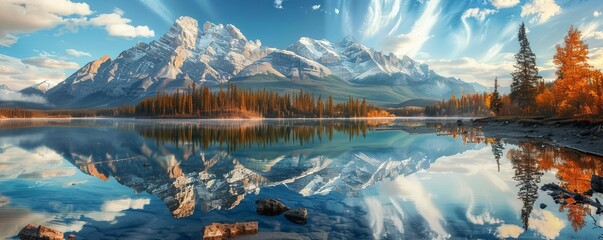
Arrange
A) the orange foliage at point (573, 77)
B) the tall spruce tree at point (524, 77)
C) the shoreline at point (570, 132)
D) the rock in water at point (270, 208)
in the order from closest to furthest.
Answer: the rock in water at point (270, 208), the shoreline at point (570, 132), the orange foliage at point (573, 77), the tall spruce tree at point (524, 77)

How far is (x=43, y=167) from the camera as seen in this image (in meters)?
32.1

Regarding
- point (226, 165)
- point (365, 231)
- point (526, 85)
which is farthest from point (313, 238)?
point (526, 85)

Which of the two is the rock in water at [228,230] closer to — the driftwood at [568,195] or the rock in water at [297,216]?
the rock in water at [297,216]

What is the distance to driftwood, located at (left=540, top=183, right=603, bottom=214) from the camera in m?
16.6

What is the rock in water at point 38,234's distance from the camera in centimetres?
1344

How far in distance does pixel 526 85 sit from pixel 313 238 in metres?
109

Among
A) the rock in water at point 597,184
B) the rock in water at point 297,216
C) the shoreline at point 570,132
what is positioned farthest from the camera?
the shoreline at point 570,132

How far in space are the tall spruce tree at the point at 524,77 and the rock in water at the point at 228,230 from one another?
4234 inches

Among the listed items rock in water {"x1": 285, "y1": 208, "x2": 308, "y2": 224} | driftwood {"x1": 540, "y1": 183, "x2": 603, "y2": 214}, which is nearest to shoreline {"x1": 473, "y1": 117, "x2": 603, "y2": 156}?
driftwood {"x1": 540, "y1": 183, "x2": 603, "y2": 214}

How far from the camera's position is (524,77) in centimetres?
10475

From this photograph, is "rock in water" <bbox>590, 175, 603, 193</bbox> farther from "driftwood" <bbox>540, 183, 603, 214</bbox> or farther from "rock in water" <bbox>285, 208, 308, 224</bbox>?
"rock in water" <bbox>285, 208, 308, 224</bbox>

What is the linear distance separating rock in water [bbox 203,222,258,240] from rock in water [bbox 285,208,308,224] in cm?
209

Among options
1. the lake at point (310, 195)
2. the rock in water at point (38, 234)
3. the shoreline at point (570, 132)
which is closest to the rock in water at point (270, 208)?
Result: the lake at point (310, 195)

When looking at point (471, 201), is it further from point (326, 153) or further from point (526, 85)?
point (526, 85)
